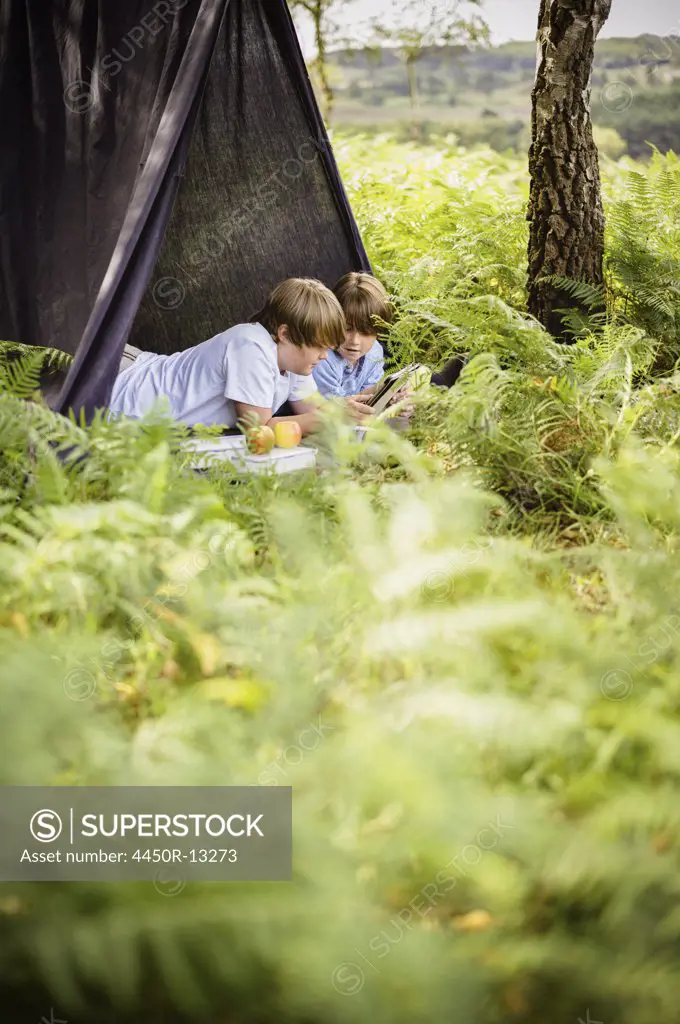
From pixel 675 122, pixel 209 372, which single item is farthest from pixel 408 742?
pixel 675 122

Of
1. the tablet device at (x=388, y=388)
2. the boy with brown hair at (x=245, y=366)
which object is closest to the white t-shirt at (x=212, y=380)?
the boy with brown hair at (x=245, y=366)

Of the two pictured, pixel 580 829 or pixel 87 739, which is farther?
pixel 87 739

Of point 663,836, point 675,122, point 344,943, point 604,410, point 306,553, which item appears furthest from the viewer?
point 675,122

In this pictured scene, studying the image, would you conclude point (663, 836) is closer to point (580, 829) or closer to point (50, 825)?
point (580, 829)

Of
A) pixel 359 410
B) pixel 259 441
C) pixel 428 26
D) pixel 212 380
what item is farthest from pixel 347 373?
pixel 428 26

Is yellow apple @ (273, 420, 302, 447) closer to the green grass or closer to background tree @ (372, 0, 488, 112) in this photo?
the green grass

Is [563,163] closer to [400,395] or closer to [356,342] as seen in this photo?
[356,342]

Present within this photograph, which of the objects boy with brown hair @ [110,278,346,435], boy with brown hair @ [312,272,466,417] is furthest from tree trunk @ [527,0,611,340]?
boy with brown hair @ [110,278,346,435]

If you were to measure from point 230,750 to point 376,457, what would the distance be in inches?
66.5

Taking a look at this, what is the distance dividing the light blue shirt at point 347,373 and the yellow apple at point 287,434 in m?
0.71

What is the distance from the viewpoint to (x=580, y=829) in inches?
57.1

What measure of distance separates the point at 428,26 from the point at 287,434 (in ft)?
A: 26.1

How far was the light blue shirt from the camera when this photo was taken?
13.7 feet

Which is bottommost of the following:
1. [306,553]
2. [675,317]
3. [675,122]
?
[306,553]
